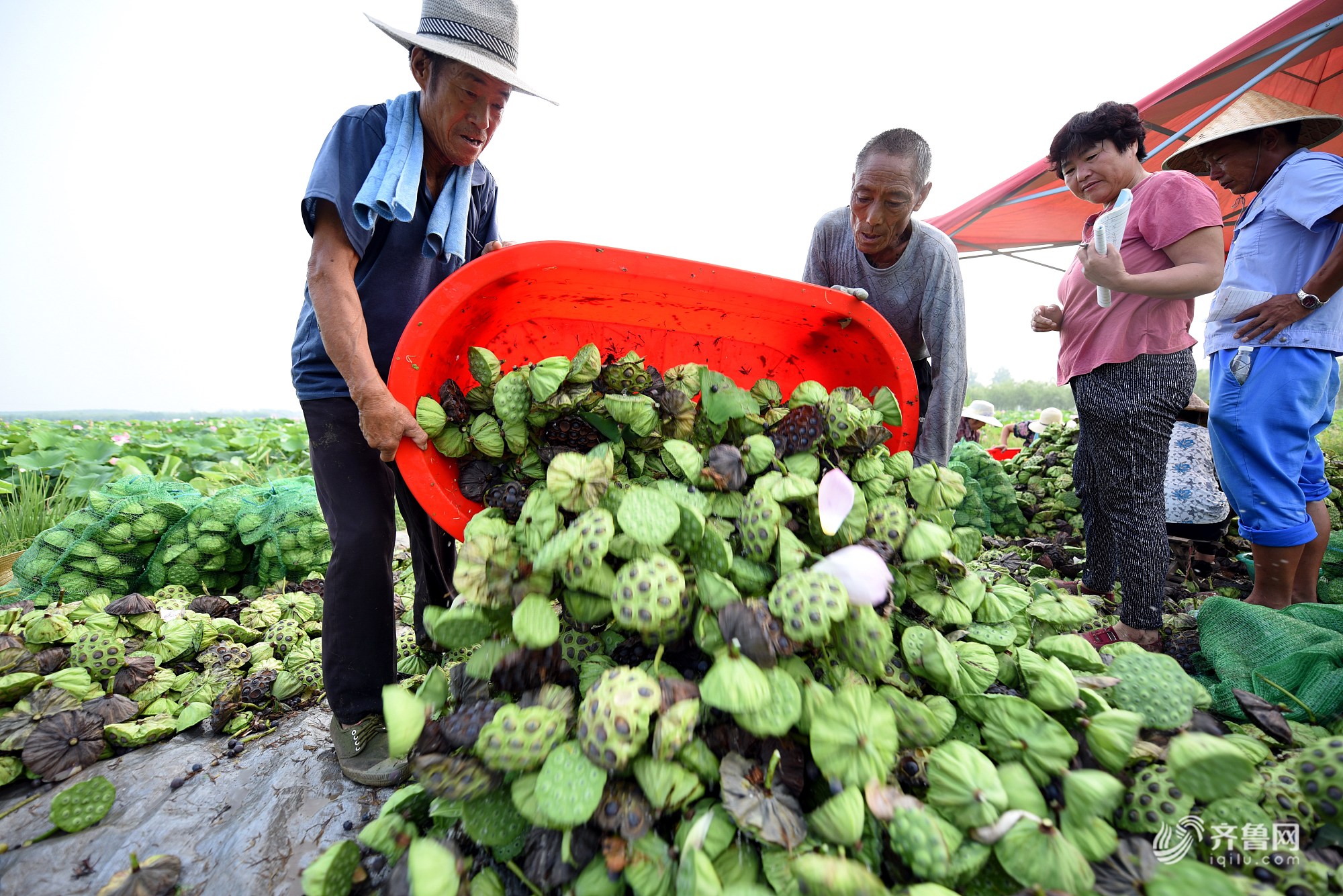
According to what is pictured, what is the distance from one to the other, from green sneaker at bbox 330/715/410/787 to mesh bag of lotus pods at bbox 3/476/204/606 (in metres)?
2.27

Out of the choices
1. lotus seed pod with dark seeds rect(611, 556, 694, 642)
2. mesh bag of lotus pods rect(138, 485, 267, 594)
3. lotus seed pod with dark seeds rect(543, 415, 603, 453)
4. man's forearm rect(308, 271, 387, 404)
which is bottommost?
mesh bag of lotus pods rect(138, 485, 267, 594)

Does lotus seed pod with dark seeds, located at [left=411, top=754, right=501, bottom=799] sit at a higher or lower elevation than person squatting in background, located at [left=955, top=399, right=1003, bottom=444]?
lower

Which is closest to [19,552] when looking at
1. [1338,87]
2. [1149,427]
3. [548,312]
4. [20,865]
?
[20,865]

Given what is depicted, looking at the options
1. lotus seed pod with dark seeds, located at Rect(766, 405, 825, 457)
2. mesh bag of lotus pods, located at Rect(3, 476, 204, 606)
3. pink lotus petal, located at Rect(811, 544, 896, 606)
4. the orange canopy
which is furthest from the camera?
the orange canopy

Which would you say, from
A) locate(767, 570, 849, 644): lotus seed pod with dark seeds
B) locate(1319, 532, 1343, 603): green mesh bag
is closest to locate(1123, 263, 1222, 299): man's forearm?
locate(1319, 532, 1343, 603): green mesh bag

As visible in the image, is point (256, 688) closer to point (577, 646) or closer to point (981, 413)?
point (577, 646)

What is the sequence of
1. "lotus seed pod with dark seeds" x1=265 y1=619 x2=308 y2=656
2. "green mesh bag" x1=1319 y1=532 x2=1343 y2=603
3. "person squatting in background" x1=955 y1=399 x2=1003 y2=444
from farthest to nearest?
1. "person squatting in background" x1=955 y1=399 x2=1003 y2=444
2. "green mesh bag" x1=1319 y1=532 x2=1343 y2=603
3. "lotus seed pod with dark seeds" x1=265 y1=619 x2=308 y2=656

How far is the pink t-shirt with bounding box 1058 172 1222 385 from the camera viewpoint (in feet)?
7.33

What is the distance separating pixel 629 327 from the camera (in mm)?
2297

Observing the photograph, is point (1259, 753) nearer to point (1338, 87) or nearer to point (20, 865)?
point (20, 865)

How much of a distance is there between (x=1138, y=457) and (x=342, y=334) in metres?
3.10

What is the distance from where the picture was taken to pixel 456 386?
76.8 inches

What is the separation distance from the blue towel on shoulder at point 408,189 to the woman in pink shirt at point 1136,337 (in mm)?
2484

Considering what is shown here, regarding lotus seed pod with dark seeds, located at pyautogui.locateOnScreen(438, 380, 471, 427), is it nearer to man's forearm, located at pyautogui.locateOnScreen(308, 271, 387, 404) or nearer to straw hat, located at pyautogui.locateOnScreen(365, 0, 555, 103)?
man's forearm, located at pyautogui.locateOnScreen(308, 271, 387, 404)
